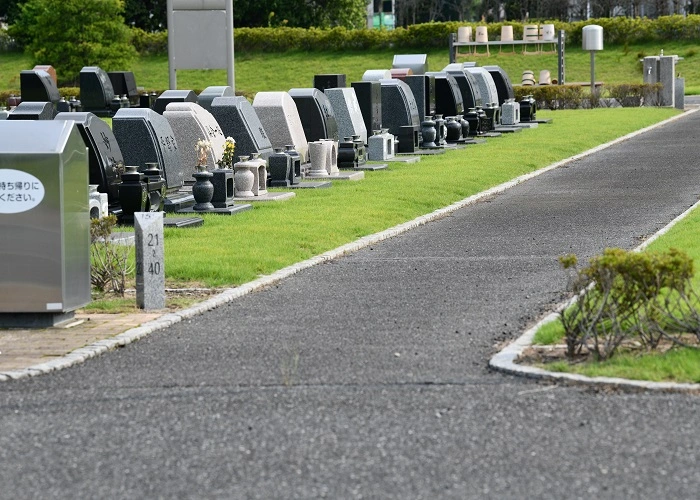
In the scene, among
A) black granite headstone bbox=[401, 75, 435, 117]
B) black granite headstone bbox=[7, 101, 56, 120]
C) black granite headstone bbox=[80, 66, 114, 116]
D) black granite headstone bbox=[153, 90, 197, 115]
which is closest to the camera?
black granite headstone bbox=[7, 101, 56, 120]

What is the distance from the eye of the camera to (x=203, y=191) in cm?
1683

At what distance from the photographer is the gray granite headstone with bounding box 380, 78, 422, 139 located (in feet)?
92.6

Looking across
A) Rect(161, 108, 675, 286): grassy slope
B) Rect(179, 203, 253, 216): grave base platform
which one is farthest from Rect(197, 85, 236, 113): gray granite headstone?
Rect(179, 203, 253, 216): grave base platform

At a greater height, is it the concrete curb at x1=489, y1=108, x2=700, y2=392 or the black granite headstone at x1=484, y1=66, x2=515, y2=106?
the black granite headstone at x1=484, y1=66, x2=515, y2=106

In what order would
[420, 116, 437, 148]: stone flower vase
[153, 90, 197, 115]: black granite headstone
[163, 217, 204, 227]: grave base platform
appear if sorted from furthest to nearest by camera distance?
[420, 116, 437, 148]: stone flower vase
[153, 90, 197, 115]: black granite headstone
[163, 217, 204, 227]: grave base platform

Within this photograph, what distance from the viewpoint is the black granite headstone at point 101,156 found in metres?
15.9

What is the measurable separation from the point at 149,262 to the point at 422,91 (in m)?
20.7

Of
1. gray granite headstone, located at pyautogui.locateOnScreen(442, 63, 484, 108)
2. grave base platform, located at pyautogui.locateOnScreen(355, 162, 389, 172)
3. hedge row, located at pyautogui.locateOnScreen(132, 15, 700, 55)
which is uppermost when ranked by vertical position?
hedge row, located at pyautogui.locateOnScreen(132, 15, 700, 55)

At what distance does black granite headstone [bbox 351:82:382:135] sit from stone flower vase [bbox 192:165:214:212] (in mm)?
10111

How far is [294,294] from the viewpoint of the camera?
36.5 ft

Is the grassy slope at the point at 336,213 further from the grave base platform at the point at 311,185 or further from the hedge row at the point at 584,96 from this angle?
the hedge row at the point at 584,96

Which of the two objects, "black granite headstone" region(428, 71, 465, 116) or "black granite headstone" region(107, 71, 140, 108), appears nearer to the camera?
"black granite headstone" region(428, 71, 465, 116)

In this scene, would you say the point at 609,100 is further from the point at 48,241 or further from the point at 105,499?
the point at 105,499

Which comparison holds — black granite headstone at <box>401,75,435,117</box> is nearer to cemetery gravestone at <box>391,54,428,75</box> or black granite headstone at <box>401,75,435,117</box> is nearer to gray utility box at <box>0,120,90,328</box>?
cemetery gravestone at <box>391,54,428,75</box>
